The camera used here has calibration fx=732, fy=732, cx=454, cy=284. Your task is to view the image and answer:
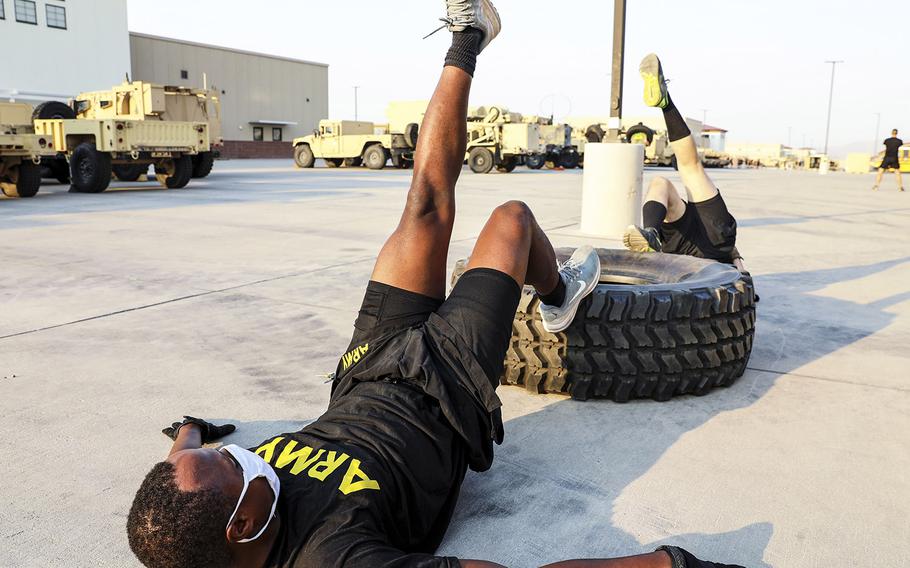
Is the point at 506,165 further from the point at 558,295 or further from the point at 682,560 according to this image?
the point at 682,560

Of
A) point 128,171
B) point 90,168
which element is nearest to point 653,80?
point 90,168

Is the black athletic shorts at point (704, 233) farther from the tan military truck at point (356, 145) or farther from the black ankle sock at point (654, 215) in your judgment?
the tan military truck at point (356, 145)

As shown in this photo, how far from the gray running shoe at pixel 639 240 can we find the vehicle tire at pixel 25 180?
1167 cm

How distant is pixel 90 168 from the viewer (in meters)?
13.6

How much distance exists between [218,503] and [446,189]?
1.45 m

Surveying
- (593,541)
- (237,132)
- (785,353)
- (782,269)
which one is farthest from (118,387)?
(237,132)

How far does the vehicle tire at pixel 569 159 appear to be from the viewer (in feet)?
103

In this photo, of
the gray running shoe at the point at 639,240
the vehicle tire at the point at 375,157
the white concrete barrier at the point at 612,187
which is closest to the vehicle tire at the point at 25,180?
the white concrete barrier at the point at 612,187

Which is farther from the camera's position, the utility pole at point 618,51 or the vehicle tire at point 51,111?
the vehicle tire at point 51,111

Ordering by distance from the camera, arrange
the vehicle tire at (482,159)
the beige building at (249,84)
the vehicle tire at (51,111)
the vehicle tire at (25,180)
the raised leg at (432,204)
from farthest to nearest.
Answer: the beige building at (249,84)
the vehicle tire at (482,159)
the vehicle tire at (51,111)
the vehicle tire at (25,180)
the raised leg at (432,204)

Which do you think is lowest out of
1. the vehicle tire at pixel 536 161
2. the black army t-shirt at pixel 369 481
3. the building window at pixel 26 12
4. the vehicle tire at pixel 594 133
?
the black army t-shirt at pixel 369 481

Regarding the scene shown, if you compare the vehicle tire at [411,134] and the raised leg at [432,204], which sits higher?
the vehicle tire at [411,134]

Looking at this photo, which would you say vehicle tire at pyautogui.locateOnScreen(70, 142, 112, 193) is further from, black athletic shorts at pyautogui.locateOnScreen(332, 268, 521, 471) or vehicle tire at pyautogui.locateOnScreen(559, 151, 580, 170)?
vehicle tire at pyautogui.locateOnScreen(559, 151, 580, 170)

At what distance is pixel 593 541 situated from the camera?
1934 millimetres
